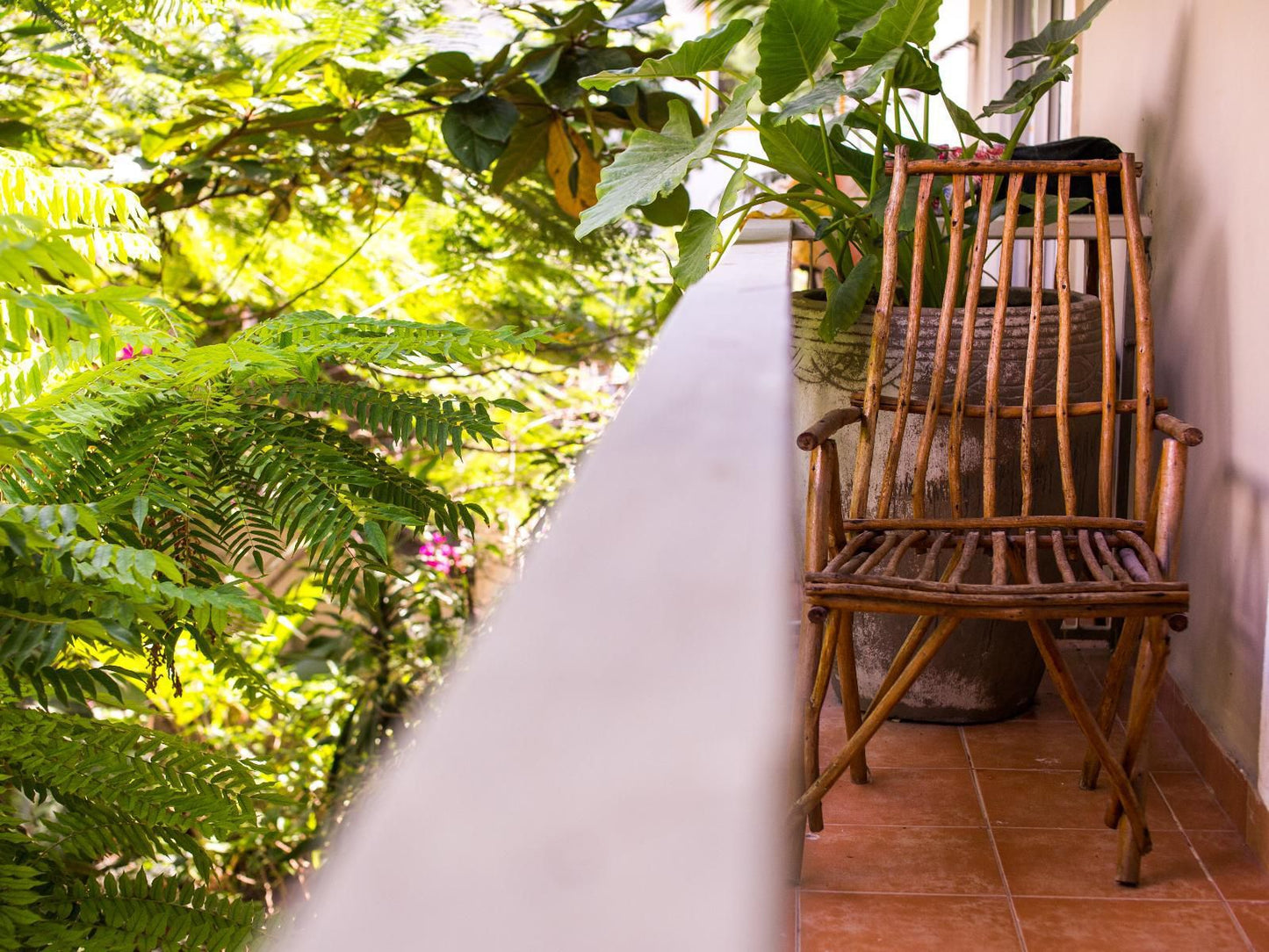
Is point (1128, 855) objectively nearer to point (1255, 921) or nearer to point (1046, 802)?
point (1255, 921)

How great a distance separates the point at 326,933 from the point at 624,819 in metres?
0.07

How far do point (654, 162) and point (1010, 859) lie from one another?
1.28 metres

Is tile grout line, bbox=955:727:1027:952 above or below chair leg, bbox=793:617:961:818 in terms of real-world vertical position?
below

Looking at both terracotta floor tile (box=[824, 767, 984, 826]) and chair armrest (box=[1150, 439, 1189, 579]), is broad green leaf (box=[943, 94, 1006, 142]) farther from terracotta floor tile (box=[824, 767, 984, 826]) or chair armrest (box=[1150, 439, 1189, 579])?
terracotta floor tile (box=[824, 767, 984, 826])

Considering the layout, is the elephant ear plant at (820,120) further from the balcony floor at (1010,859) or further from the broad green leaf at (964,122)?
the balcony floor at (1010,859)

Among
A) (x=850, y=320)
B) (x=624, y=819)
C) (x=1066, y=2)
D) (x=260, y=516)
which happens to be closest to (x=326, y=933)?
(x=624, y=819)

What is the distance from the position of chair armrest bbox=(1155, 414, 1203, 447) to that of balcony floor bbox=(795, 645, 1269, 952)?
639 millimetres

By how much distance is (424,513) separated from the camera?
4.97 ft

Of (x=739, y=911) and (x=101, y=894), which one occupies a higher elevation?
(x=739, y=911)

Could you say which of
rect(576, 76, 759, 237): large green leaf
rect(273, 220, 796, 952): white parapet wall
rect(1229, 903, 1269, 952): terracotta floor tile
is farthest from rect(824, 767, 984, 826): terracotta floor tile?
rect(273, 220, 796, 952): white parapet wall

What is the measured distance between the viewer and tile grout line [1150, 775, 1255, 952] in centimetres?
156

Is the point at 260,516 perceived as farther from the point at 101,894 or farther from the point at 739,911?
the point at 739,911

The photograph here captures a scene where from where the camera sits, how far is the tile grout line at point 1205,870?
1.56m

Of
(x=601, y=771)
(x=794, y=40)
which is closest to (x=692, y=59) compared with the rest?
(x=794, y=40)
